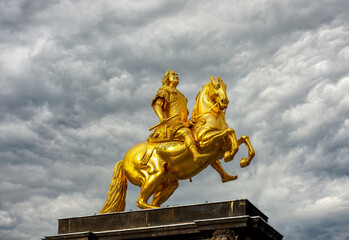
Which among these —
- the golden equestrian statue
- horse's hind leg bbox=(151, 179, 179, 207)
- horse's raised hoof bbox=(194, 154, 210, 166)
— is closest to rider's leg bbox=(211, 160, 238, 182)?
the golden equestrian statue

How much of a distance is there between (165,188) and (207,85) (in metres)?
3.82

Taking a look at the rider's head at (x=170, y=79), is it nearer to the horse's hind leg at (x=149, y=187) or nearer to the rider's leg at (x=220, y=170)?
the rider's leg at (x=220, y=170)

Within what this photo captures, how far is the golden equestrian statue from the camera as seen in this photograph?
17.1 metres

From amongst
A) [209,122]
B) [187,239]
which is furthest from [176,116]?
[187,239]

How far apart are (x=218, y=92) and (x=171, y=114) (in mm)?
1787

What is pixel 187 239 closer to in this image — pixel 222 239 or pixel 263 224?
pixel 222 239

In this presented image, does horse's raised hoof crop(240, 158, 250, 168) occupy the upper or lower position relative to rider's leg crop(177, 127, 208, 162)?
lower

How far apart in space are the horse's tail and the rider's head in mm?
3306

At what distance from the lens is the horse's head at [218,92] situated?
18.0 m

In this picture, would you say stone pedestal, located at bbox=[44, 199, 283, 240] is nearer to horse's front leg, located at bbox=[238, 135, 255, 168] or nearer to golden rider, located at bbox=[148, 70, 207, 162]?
horse's front leg, located at bbox=[238, 135, 255, 168]

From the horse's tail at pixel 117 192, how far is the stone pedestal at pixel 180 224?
1.10 m

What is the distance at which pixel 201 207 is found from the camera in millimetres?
15492

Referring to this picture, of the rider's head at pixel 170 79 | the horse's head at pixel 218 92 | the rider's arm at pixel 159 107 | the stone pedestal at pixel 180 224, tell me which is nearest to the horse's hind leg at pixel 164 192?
the stone pedestal at pixel 180 224

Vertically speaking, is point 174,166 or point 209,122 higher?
point 209,122
